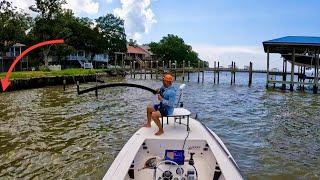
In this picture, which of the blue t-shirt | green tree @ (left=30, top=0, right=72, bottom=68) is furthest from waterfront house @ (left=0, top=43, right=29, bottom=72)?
the blue t-shirt

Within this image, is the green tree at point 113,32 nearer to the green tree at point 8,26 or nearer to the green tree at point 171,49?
the green tree at point 171,49

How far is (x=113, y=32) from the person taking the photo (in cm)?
8656

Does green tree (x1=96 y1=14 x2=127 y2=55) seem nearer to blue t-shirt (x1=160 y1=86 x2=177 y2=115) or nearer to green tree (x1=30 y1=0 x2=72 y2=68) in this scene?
green tree (x1=30 y1=0 x2=72 y2=68)

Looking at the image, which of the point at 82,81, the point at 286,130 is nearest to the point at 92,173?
the point at 286,130

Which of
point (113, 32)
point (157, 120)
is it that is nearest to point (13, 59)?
point (113, 32)

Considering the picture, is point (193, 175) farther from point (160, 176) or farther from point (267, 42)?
point (267, 42)

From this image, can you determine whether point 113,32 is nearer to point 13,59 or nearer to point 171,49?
point 171,49

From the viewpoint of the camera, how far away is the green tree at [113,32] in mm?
85125

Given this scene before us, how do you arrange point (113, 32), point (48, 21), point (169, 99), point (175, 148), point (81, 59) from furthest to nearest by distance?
point (113, 32), point (81, 59), point (48, 21), point (169, 99), point (175, 148)

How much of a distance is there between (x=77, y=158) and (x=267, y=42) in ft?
90.6

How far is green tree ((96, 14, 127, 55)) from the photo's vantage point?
8512 centimetres

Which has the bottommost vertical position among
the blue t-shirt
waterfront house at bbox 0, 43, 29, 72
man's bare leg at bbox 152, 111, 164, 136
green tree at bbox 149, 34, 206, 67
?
man's bare leg at bbox 152, 111, 164, 136

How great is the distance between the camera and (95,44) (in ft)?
236

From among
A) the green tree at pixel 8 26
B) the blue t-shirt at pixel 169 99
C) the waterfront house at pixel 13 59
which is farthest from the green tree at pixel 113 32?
the blue t-shirt at pixel 169 99
